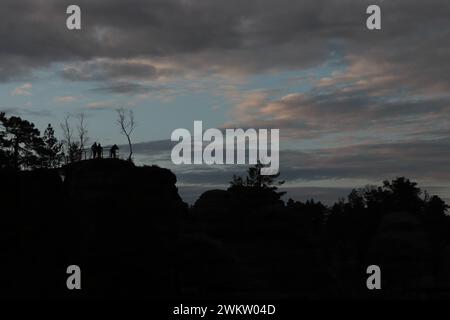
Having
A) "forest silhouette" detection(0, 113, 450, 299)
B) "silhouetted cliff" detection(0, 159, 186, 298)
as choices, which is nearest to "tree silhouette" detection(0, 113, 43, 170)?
"forest silhouette" detection(0, 113, 450, 299)

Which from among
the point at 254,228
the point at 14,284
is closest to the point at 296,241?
the point at 254,228

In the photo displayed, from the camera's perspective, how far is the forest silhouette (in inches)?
1273

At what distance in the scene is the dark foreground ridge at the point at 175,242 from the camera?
32.3 m

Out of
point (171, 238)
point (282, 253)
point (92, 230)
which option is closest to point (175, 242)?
point (171, 238)

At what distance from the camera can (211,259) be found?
44625mm

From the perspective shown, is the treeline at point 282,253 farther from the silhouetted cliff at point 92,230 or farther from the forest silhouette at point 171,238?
the silhouetted cliff at point 92,230

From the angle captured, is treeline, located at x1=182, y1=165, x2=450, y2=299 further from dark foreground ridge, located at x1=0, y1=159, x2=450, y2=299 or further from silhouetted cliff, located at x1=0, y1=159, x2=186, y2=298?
silhouetted cliff, located at x1=0, y1=159, x2=186, y2=298

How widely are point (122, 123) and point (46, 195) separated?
15451 millimetres

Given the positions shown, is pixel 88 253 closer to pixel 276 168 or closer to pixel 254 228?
pixel 254 228

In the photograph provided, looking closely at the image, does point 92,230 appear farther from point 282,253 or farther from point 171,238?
point 282,253

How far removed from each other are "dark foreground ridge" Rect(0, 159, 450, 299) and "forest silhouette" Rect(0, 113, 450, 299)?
65 mm

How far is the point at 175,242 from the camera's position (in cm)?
3759
